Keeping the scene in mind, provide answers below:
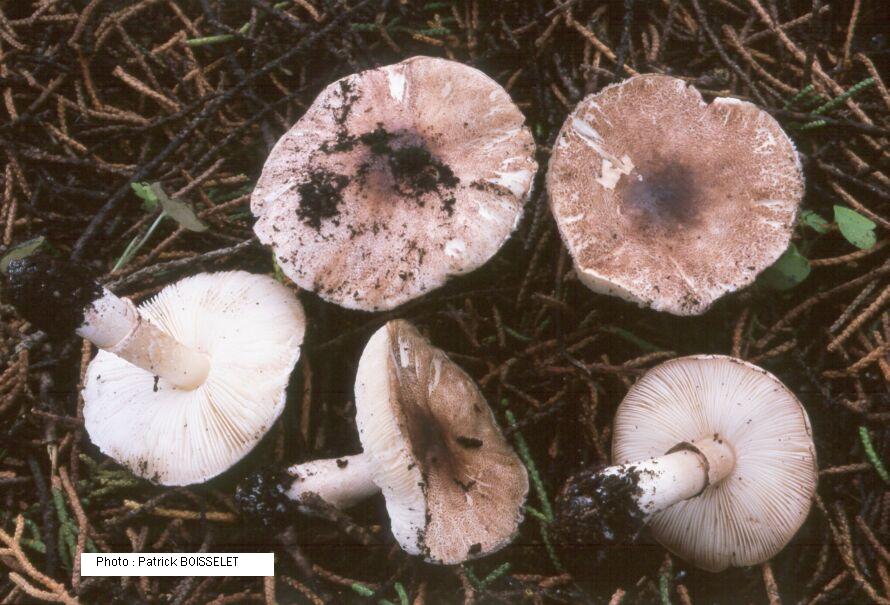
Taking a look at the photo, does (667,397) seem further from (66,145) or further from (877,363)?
(66,145)

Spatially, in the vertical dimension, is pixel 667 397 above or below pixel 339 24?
below

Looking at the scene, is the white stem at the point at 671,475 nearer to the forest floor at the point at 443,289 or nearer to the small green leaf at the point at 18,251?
A: the forest floor at the point at 443,289

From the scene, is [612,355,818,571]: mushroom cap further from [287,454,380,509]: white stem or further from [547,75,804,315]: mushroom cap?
[287,454,380,509]: white stem

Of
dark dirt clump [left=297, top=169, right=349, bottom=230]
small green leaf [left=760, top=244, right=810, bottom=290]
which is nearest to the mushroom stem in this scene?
small green leaf [left=760, top=244, right=810, bottom=290]

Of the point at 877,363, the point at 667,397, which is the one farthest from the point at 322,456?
the point at 877,363

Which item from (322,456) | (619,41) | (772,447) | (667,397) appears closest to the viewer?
(772,447)

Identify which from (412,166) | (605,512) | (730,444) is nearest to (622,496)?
(605,512)

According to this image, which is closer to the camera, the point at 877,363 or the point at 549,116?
the point at 877,363

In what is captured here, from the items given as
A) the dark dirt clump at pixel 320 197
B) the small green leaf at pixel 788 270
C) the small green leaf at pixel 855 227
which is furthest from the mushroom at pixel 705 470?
the dark dirt clump at pixel 320 197
